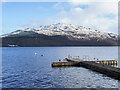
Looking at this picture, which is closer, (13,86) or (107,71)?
(13,86)

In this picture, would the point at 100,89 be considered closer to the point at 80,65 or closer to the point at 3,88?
the point at 3,88

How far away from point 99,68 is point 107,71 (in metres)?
5.05

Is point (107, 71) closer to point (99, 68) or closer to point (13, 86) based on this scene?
point (99, 68)

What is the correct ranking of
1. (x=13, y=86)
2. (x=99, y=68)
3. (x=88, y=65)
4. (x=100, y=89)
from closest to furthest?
(x=100, y=89) < (x=13, y=86) < (x=99, y=68) < (x=88, y=65)

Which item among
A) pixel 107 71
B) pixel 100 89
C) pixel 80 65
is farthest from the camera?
pixel 80 65

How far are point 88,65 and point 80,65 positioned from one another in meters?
6.36

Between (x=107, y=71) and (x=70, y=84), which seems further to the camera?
(x=107, y=71)

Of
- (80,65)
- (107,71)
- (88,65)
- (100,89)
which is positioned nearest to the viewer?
(100,89)

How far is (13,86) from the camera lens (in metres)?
35.9

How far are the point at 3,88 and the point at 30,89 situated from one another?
6205 mm

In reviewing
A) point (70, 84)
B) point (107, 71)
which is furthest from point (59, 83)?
point (107, 71)

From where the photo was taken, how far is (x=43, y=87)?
113 feet

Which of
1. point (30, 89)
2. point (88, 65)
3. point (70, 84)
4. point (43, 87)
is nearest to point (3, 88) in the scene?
point (30, 89)

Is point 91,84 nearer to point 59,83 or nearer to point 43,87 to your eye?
point 59,83
